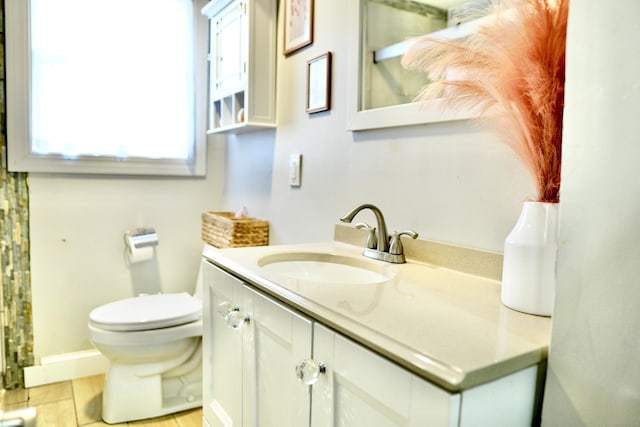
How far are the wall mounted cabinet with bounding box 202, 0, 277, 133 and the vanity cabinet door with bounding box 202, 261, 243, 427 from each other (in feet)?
2.61

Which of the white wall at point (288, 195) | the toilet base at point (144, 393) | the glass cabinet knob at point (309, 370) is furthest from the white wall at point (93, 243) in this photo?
the glass cabinet knob at point (309, 370)

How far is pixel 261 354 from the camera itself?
1035 mm

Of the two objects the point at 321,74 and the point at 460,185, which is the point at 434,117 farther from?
the point at 321,74

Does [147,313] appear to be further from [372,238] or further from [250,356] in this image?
[372,238]

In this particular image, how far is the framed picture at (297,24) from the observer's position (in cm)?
168

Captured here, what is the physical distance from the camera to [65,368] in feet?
7.16

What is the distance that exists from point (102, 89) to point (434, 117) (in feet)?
5.68

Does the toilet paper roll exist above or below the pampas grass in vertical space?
below

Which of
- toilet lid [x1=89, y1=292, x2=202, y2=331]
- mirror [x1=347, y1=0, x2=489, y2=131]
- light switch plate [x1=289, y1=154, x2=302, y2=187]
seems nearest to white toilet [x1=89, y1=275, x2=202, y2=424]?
toilet lid [x1=89, y1=292, x2=202, y2=331]

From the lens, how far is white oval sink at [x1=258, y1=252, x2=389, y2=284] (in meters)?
1.27

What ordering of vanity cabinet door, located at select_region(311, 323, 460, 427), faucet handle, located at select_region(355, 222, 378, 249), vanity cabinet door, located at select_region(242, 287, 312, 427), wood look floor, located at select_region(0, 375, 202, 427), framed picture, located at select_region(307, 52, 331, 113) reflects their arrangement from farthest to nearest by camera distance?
1. wood look floor, located at select_region(0, 375, 202, 427)
2. framed picture, located at select_region(307, 52, 331, 113)
3. faucet handle, located at select_region(355, 222, 378, 249)
4. vanity cabinet door, located at select_region(242, 287, 312, 427)
5. vanity cabinet door, located at select_region(311, 323, 460, 427)

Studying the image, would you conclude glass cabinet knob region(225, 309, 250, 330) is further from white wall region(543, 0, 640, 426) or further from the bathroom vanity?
white wall region(543, 0, 640, 426)

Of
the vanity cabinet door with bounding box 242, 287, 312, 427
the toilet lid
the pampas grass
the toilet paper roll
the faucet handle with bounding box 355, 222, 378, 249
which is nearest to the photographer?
the pampas grass

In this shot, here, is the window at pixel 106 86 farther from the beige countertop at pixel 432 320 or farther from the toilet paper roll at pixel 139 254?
the beige countertop at pixel 432 320
